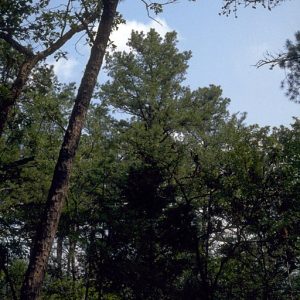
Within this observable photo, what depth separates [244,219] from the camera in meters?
11.2

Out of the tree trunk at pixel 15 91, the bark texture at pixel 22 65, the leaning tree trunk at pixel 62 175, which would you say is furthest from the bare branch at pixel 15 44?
the leaning tree trunk at pixel 62 175

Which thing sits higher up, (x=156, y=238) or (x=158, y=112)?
(x=158, y=112)

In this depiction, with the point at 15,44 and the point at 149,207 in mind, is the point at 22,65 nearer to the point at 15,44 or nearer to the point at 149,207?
the point at 15,44

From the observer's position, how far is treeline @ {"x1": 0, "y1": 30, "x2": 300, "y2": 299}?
1046cm

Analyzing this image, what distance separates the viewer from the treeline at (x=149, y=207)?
10.5 meters

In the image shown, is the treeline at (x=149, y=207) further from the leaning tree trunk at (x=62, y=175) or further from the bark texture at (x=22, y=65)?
the leaning tree trunk at (x=62, y=175)

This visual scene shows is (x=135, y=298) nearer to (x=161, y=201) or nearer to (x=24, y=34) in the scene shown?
(x=161, y=201)

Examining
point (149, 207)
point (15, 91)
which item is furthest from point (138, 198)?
point (15, 91)

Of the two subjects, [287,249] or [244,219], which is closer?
[244,219]


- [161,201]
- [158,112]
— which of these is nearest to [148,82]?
[158,112]

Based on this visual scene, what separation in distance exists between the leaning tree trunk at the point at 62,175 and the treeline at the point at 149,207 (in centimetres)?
368

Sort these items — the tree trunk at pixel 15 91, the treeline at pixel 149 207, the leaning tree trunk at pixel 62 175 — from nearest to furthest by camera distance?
the leaning tree trunk at pixel 62 175, the tree trunk at pixel 15 91, the treeline at pixel 149 207

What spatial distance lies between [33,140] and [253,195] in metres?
7.08

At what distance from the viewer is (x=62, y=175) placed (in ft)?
18.2
